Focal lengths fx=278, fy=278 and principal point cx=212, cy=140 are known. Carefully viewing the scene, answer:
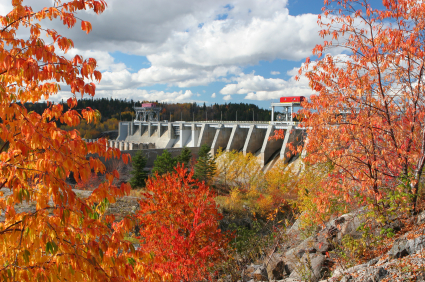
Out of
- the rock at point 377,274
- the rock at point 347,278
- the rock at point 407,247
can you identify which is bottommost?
the rock at point 347,278

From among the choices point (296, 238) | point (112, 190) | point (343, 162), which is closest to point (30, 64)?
point (112, 190)

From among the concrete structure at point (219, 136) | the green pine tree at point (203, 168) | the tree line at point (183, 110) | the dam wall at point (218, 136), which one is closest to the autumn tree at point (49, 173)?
the green pine tree at point (203, 168)

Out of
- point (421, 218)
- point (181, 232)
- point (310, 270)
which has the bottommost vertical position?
point (181, 232)

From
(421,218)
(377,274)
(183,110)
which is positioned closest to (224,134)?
(421,218)

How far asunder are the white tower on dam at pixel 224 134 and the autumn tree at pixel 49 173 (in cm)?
2929

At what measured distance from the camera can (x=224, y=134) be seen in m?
47.8

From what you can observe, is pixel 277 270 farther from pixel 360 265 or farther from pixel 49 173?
pixel 49 173

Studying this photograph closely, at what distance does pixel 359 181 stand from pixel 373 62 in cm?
283

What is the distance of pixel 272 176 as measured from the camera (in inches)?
1230

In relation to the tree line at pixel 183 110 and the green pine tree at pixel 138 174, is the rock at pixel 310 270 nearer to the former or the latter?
the green pine tree at pixel 138 174

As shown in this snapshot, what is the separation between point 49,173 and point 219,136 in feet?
145

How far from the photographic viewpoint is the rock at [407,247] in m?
→ 5.46

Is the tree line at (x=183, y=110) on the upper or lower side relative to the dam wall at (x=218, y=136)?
upper

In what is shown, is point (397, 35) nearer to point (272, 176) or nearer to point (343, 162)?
point (343, 162)
